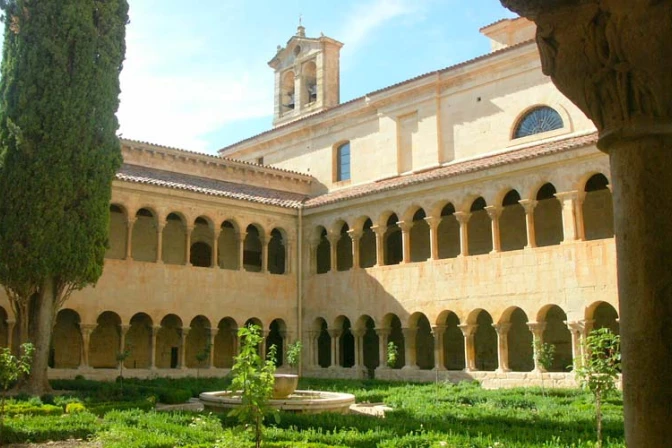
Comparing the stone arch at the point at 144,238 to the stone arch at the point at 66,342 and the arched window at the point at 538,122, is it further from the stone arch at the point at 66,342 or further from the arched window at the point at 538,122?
the arched window at the point at 538,122

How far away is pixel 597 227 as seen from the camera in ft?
70.3

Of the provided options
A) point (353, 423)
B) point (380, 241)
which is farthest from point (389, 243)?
point (353, 423)

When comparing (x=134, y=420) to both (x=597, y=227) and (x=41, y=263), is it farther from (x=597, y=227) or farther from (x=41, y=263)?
(x=597, y=227)

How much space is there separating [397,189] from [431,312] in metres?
4.12

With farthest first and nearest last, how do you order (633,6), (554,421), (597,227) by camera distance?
(597,227), (554,421), (633,6)

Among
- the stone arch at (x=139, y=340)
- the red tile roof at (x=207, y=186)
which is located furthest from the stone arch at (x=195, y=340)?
the red tile roof at (x=207, y=186)

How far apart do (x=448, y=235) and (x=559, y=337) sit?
16.7 feet

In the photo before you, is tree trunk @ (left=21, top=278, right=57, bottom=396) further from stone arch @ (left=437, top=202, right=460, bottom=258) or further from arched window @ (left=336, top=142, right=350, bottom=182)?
arched window @ (left=336, top=142, right=350, bottom=182)

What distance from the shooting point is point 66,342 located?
2355cm

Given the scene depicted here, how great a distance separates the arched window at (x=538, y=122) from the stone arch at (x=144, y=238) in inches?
499

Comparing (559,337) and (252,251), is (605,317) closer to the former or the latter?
(559,337)

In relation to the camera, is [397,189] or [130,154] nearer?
[397,189]

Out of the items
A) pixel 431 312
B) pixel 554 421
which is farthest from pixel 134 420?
pixel 431 312

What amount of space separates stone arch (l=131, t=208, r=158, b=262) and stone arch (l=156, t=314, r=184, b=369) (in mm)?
2284
